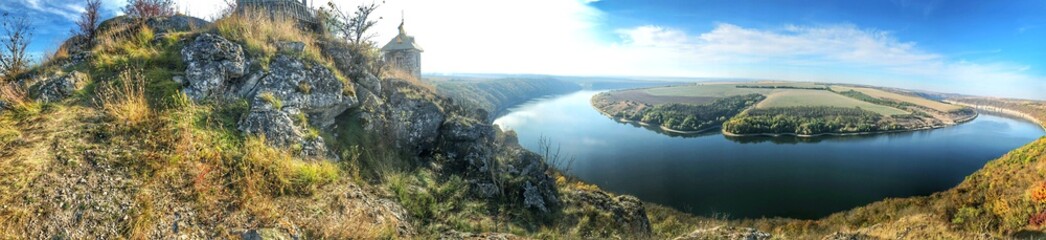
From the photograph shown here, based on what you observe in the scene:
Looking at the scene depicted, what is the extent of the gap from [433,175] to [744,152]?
195 ft

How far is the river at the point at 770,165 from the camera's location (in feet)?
115

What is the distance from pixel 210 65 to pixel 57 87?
2175 millimetres

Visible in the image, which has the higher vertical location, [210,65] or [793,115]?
[210,65]

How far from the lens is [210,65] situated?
7.71 m

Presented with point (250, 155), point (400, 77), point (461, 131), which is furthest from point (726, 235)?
point (400, 77)

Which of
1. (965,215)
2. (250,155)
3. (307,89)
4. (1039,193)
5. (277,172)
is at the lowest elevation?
(965,215)

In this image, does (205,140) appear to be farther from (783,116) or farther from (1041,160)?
(783,116)

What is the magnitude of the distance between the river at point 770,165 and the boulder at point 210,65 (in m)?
29.8

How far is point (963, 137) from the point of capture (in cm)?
7388

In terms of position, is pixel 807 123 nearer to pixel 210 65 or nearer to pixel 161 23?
pixel 210 65

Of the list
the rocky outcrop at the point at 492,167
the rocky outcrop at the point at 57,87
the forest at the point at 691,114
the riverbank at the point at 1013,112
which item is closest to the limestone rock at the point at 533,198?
the rocky outcrop at the point at 492,167

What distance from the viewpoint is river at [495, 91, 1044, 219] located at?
35125 mm

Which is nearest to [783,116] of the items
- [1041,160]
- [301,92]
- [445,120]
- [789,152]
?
[789,152]

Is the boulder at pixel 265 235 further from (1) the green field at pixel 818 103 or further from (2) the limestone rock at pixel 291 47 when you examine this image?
(1) the green field at pixel 818 103
